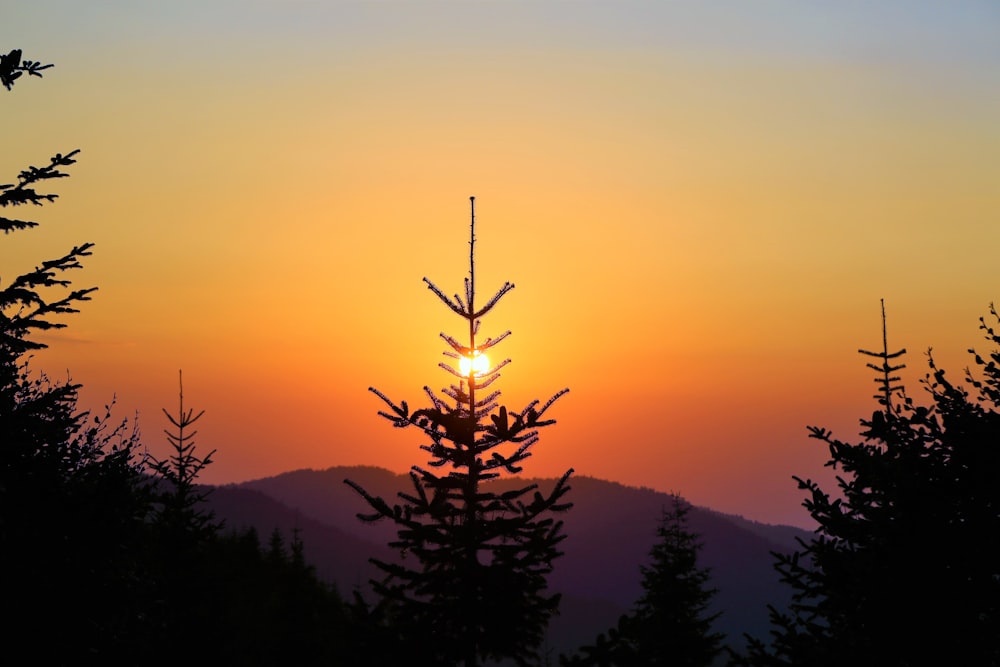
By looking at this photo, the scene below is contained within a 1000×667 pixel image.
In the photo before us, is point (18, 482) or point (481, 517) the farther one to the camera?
point (481, 517)

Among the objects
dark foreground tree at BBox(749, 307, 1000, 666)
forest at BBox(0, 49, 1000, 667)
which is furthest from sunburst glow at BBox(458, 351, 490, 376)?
dark foreground tree at BBox(749, 307, 1000, 666)

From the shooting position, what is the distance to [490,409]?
18000mm

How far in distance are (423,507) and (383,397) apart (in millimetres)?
1874

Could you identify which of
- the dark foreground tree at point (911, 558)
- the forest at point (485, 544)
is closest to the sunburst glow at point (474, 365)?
the forest at point (485, 544)

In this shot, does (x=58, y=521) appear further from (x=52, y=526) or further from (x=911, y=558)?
(x=911, y=558)

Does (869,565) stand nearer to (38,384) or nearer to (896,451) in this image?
(896,451)

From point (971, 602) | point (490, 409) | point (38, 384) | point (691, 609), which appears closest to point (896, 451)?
point (971, 602)

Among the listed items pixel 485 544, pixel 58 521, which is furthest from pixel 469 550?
pixel 58 521

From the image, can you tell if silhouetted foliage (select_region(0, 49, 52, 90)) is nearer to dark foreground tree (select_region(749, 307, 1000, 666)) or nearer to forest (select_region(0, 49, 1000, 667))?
forest (select_region(0, 49, 1000, 667))

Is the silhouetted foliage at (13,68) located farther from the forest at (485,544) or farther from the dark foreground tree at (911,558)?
the dark foreground tree at (911,558)

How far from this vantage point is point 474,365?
60.3 feet

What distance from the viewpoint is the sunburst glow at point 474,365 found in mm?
18344

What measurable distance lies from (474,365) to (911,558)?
8140 millimetres

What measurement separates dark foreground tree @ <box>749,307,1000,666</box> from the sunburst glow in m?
6.19
